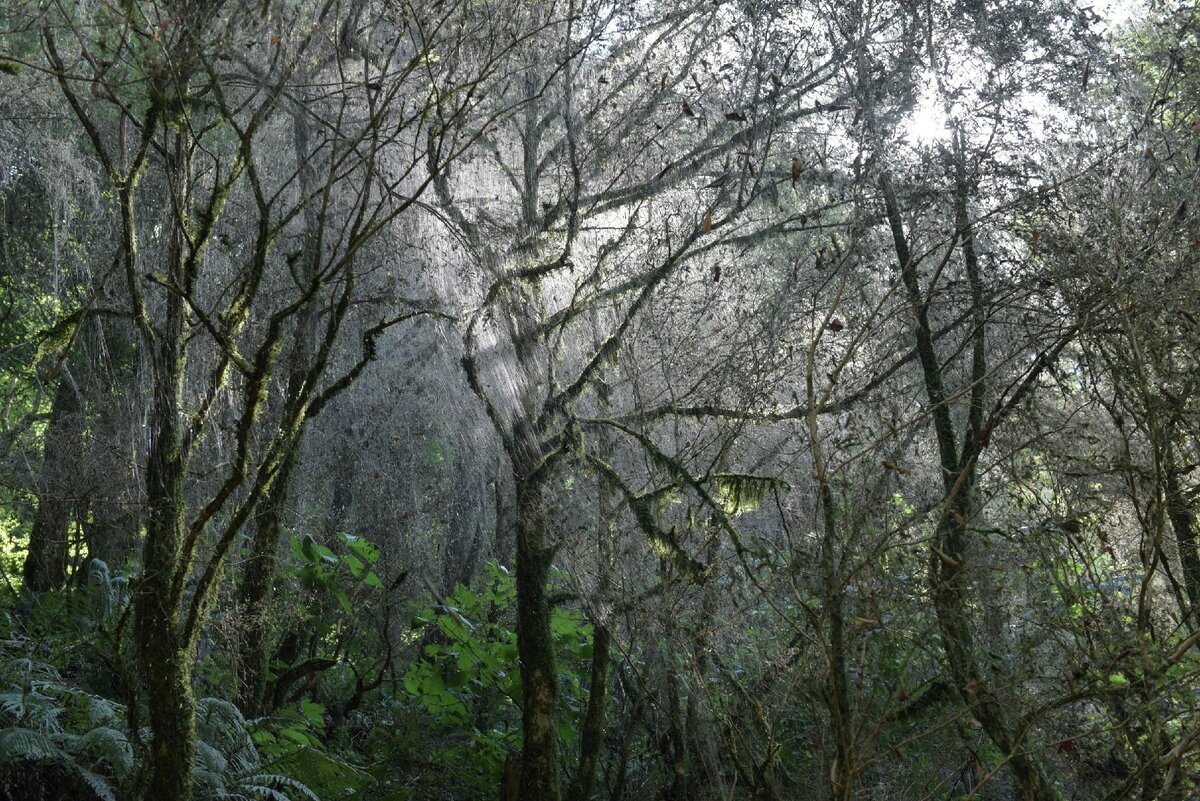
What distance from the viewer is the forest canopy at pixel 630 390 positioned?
409 centimetres

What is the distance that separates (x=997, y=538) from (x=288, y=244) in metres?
6.57

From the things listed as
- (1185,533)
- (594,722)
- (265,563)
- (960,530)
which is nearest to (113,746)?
(265,563)

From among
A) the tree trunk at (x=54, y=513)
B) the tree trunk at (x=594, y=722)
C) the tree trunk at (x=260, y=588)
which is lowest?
the tree trunk at (x=594, y=722)

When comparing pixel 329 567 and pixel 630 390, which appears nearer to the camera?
pixel 329 567

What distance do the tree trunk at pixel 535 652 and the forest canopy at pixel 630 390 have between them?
0.10ft

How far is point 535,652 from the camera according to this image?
275 inches

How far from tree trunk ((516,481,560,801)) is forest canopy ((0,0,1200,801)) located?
3 centimetres

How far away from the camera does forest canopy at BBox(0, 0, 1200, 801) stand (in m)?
4.09

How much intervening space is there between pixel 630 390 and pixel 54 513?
173 inches

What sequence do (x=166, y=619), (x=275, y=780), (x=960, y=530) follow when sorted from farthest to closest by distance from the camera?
(x=275, y=780) → (x=960, y=530) → (x=166, y=619)

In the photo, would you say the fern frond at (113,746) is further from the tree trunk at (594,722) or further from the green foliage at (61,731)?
the tree trunk at (594,722)

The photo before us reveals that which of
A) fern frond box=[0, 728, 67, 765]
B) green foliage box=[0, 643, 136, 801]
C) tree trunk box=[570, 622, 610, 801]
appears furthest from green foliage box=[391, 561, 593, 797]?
fern frond box=[0, 728, 67, 765]

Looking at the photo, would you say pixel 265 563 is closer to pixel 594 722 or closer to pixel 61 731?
pixel 61 731

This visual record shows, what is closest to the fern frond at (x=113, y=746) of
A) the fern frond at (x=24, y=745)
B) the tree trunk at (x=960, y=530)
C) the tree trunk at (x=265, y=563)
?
the fern frond at (x=24, y=745)
